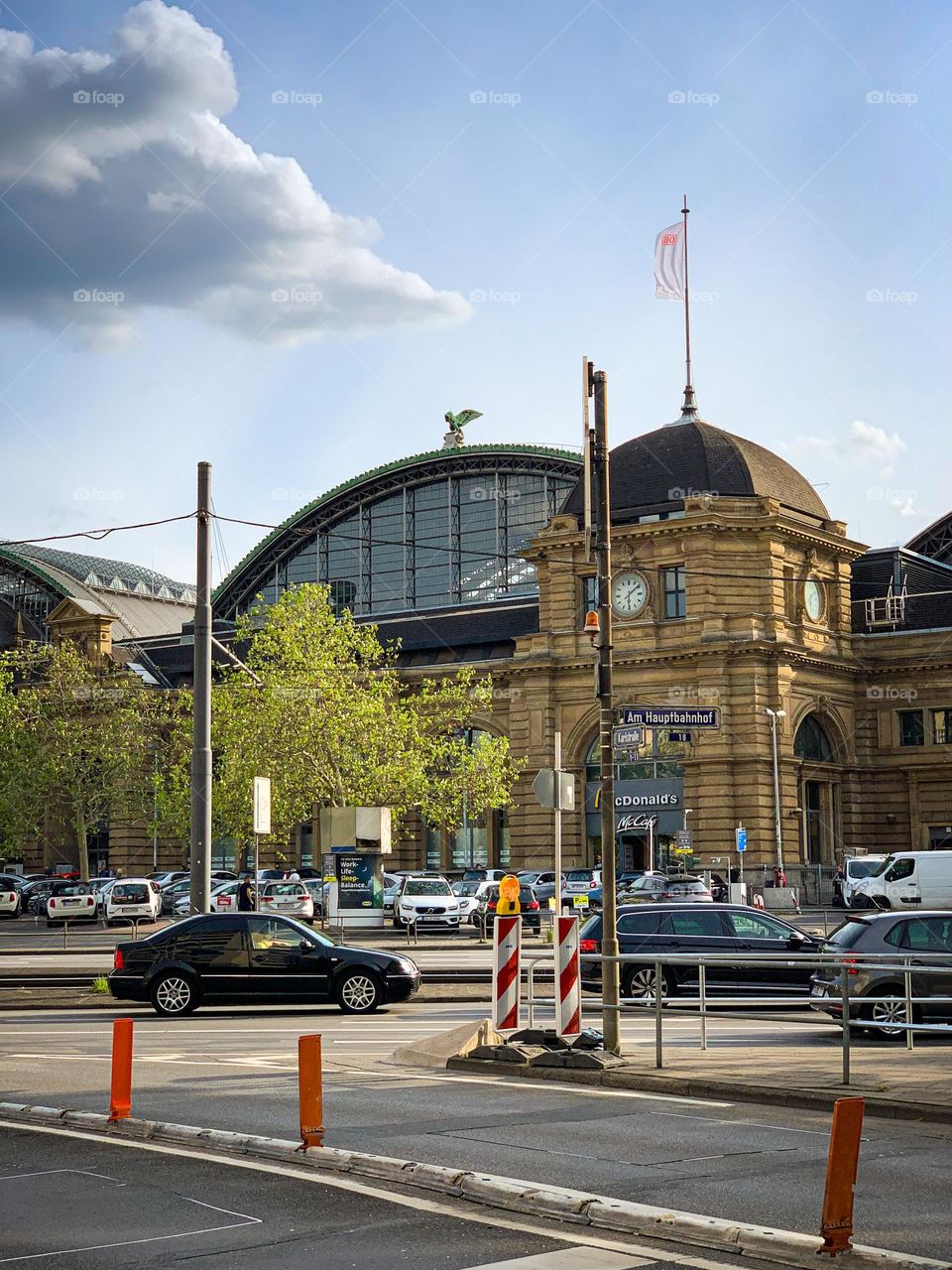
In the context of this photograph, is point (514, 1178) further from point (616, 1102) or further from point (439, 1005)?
point (439, 1005)

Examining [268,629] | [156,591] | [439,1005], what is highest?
[156,591]

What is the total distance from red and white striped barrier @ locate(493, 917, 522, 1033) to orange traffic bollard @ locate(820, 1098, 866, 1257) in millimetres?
9394

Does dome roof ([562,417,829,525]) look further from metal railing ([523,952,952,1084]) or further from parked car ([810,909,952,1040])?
metal railing ([523,952,952,1084])

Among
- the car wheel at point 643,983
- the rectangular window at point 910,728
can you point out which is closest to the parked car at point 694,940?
the car wheel at point 643,983

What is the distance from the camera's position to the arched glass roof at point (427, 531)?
92688 millimetres

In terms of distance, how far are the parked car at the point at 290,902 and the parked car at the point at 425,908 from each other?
3.36 meters

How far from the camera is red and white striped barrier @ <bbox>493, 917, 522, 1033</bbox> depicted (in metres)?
17.7

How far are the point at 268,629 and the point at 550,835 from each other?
18090mm

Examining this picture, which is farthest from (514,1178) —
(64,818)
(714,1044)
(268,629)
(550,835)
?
(64,818)

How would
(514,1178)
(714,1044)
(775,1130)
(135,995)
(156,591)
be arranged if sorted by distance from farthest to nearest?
(156,591), (135,995), (714,1044), (775,1130), (514,1178)

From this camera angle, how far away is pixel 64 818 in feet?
275

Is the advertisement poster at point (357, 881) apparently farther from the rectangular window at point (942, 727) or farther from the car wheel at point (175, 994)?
the rectangular window at point (942, 727)

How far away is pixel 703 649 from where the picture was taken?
66.6m

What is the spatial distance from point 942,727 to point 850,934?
51900mm
